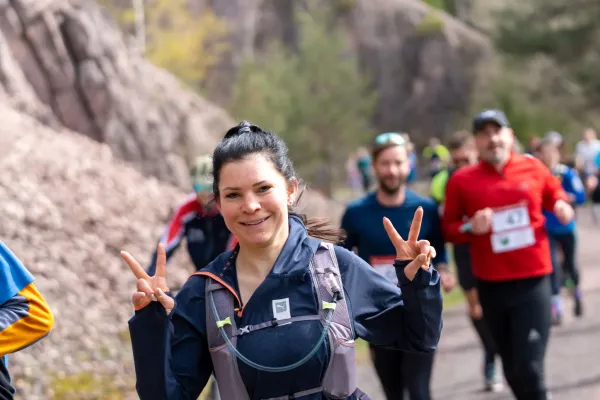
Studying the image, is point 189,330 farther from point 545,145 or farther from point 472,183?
point 545,145

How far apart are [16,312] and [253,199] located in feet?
3.30

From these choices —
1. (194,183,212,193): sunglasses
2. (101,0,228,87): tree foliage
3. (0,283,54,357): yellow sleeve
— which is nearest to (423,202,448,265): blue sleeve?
(194,183,212,193): sunglasses

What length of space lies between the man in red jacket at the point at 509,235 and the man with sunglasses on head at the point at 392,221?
0.76 feet

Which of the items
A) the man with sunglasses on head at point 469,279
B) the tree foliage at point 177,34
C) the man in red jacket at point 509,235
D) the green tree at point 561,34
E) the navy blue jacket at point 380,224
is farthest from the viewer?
the tree foliage at point 177,34

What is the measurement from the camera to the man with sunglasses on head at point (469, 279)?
6320mm

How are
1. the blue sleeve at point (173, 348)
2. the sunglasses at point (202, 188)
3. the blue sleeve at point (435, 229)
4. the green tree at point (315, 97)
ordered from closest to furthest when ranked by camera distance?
the blue sleeve at point (173, 348), the blue sleeve at point (435, 229), the sunglasses at point (202, 188), the green tree at point (315, 97)

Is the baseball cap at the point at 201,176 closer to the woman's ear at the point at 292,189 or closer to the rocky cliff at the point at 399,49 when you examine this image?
the woman's ear at the point at 292,189

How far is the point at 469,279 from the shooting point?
6.32m

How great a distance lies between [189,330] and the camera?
9.48 feet

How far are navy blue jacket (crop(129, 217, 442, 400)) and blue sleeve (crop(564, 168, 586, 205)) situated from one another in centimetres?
748

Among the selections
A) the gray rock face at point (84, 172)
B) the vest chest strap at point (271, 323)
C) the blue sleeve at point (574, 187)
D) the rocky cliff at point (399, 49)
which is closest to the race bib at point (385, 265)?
the gray rock face at point (84, 172)

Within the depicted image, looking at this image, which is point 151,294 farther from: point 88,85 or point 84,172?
point 88,85

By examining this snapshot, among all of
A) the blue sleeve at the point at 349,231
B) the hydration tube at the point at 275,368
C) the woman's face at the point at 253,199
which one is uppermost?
the blue sleeve at the point at 349,231

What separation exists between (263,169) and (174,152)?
14.8 m
